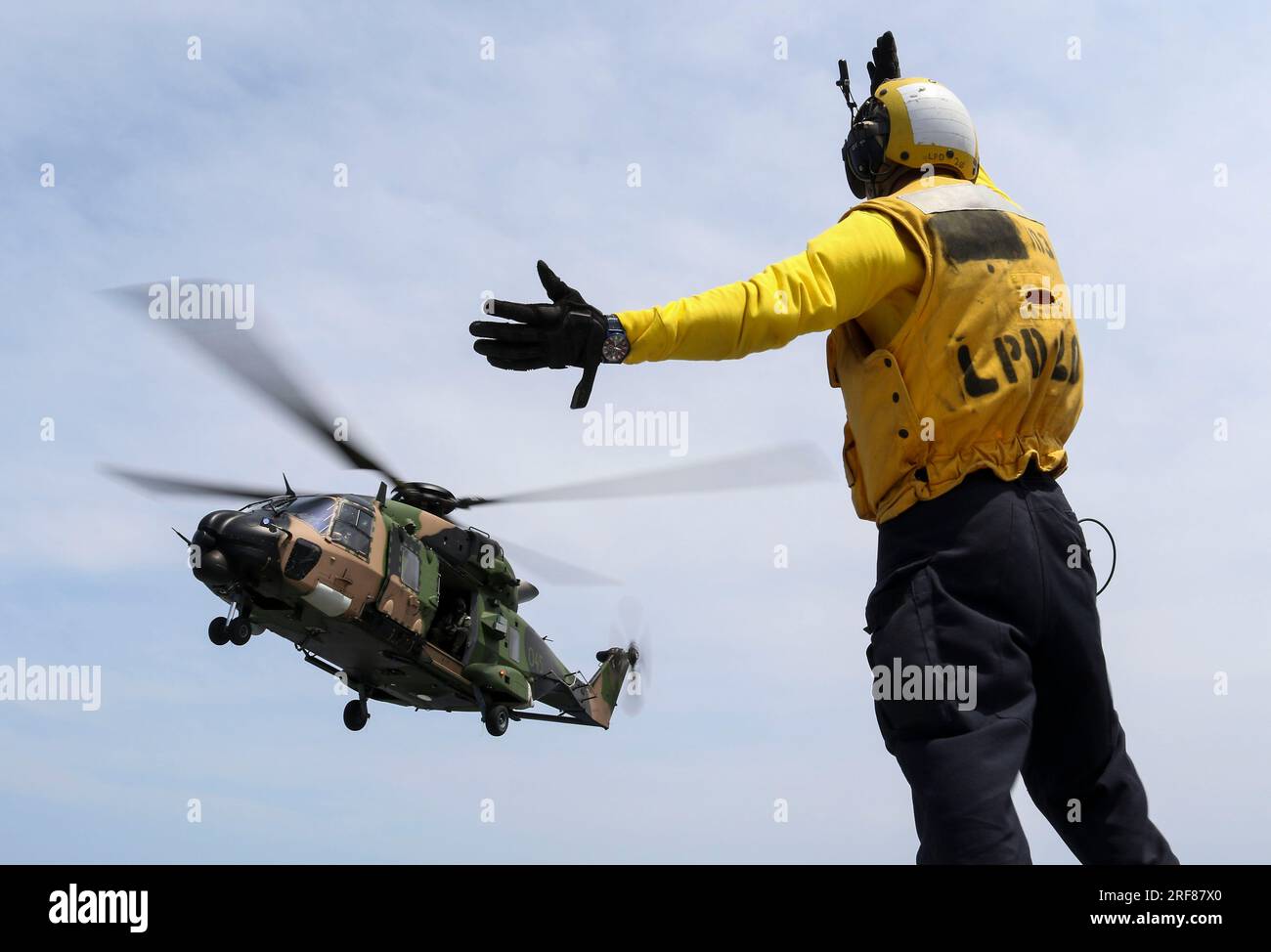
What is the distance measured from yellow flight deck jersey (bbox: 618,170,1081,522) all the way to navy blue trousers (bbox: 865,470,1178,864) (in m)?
0.11

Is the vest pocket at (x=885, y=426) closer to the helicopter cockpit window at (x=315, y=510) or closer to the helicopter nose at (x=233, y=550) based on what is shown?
the helicopter nose at (x=233, y=550)

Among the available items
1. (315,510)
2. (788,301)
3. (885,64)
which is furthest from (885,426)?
(315,510)

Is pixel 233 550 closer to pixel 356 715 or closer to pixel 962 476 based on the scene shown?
pixel 356 715

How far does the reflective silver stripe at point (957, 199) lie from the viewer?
3.89 metres

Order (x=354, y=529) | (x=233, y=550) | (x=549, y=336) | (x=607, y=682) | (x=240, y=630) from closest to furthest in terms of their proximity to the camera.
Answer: (x=549, y=336), (x=233, y=550), (x=240, y=630), (x=354, y=529), (x=607, y=682)

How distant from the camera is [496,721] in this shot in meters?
16.4

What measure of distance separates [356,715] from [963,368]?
539 inches

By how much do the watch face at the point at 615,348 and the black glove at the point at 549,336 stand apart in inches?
0.6

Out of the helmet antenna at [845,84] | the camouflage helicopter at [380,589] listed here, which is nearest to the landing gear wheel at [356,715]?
the camouflage helicopter at [380,589]

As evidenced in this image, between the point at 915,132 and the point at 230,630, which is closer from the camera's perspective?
the point at 915,132
